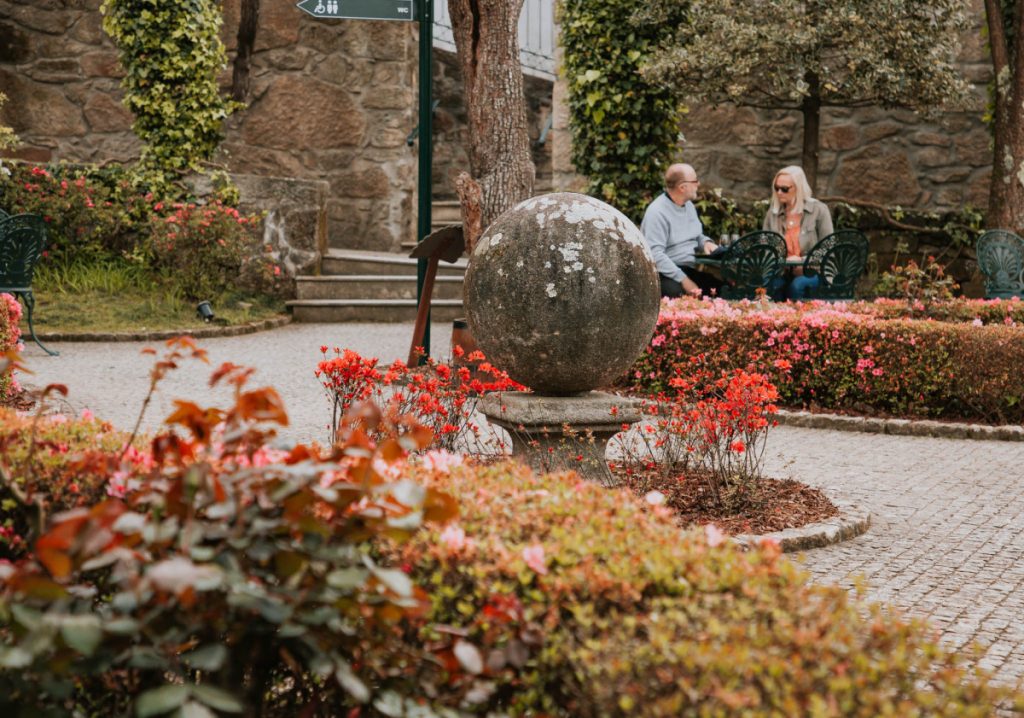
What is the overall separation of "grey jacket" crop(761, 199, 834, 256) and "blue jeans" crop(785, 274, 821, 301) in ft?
1.42

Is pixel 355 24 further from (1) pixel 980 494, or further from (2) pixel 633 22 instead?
(1) pixel 980 494

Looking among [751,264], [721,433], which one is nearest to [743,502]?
[721,433]

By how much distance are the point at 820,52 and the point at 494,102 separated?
14.1 feet

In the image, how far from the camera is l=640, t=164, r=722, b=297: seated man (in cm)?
1023

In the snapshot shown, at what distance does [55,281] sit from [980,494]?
31.8 ft

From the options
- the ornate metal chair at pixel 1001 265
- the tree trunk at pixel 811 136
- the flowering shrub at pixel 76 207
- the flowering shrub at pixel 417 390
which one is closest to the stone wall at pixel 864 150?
the tree trunk at pixel 811 136

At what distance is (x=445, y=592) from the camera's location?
240cm

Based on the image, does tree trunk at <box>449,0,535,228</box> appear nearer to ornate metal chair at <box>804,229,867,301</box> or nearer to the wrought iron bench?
ornate metal chair at <box>804,229,867,301</box>

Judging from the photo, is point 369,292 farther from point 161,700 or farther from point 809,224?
point 161,700

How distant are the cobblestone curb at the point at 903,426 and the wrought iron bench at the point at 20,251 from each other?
6.00m

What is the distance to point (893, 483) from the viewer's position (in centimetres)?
628

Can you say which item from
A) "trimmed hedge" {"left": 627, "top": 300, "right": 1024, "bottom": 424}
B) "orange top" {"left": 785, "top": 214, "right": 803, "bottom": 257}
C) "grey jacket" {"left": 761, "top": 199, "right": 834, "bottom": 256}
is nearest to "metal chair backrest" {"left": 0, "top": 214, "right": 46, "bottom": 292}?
"trimmed hedge" {"left": 627, "top": 300, "right": 1024, "bottom": 424}

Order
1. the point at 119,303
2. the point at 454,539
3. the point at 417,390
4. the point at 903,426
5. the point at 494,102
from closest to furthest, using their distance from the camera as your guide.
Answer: the point at 454,539 → the point at 417,390 → the point at 903,426 → the point at 494,102 → the point at 119,303

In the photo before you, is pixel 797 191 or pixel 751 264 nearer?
pixel 751 264
